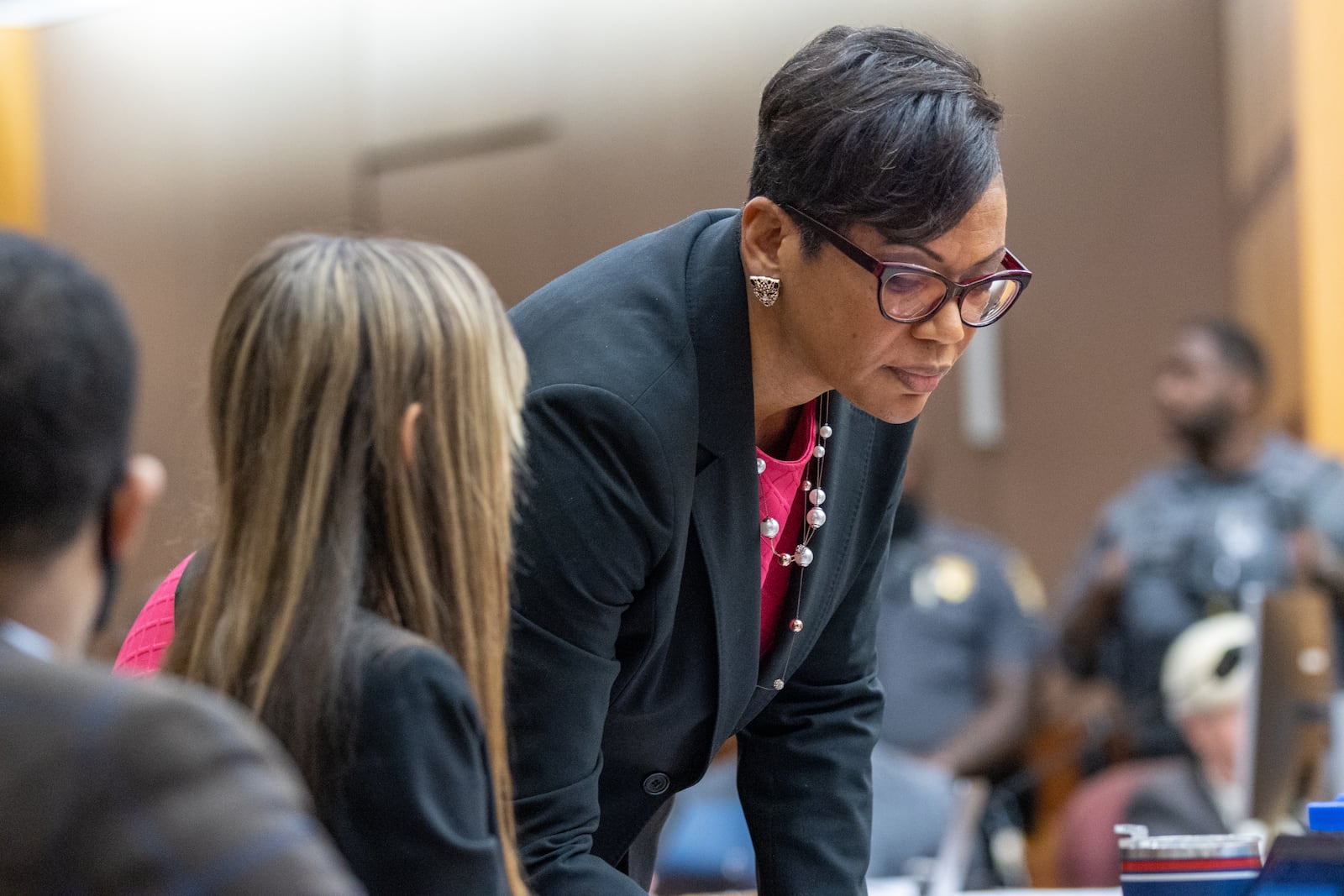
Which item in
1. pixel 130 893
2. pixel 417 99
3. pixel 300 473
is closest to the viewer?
pixel 130 893

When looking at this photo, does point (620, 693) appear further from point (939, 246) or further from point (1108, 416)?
point (1108, 416)

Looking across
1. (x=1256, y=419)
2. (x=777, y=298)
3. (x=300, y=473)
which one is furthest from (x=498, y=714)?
(x=1256, y=419)

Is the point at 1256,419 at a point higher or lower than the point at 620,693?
lower

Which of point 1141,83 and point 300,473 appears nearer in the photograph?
point 300,473

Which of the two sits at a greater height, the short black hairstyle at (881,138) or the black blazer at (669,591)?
the short black hairstyle at (881,138)

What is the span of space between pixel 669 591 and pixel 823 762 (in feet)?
0.98

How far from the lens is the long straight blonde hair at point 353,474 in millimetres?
1019

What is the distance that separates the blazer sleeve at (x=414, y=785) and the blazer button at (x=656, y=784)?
444 millimetres

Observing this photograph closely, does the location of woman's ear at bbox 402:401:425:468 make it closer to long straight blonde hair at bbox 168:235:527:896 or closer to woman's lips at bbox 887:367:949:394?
long straight blonde hair at bbox 168:235:527:896

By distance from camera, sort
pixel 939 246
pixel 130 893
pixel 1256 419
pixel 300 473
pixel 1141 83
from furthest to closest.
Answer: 1. pixel 1141 83
2. pixel 1256 419
3. pixel 939 246
4. pixel 300 473
5. pixel 130 893

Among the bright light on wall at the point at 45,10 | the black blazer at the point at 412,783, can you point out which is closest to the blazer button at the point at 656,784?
the black blazer at the point at 412,783

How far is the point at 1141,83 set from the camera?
4.61m

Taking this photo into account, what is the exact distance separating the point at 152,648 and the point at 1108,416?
3.86 metres

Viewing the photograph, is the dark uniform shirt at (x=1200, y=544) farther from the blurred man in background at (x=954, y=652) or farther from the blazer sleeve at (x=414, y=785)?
the blazer sleeve at (x=414, y=785)
